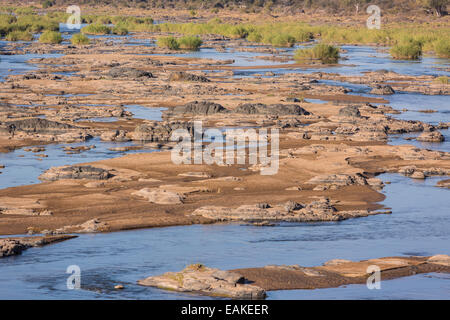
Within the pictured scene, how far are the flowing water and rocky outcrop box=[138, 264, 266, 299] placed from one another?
0.24 m

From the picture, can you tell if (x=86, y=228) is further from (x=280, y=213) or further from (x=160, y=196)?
(x=280, y=213)

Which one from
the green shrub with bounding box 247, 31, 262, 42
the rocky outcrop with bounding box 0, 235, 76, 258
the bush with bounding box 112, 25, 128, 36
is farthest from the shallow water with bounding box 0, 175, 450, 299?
the bush with bounding box 112, 25, 128, 36

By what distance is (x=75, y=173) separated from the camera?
22641mm

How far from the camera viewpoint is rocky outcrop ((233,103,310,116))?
3519cm

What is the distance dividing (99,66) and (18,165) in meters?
30.6

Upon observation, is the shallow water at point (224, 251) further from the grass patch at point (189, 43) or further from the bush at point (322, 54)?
the grass patch at point (189, 43)

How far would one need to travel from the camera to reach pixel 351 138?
1191 inches

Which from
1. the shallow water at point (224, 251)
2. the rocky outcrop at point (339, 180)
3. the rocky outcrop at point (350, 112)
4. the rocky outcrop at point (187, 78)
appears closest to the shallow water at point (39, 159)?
the shallow water at point (224, 251)

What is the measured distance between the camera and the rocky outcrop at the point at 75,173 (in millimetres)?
22500

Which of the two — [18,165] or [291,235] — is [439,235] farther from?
[18,165]

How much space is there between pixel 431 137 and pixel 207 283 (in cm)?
1868

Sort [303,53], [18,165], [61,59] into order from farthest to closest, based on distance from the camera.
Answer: [303,53]
[61,59]
[18,165]

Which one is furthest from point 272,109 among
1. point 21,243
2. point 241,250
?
point 21,243

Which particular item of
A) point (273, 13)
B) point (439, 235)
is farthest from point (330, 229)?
point (273, 13)
